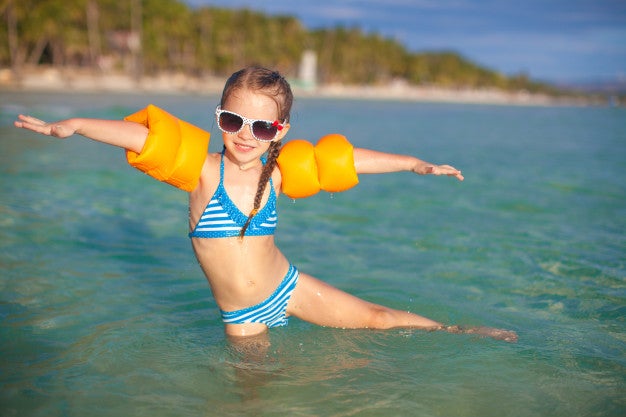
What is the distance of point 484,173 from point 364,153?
27.2 ft

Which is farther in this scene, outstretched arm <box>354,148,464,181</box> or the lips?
outstretched arm <box>354,148,464,181</box>

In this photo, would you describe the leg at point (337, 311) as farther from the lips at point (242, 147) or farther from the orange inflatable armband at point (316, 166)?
the lips at point (242, 147)

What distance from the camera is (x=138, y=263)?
5.02 meters

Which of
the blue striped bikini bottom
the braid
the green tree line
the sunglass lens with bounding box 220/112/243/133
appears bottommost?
the blue striped bikini bottom

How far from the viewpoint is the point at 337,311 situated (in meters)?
3.39

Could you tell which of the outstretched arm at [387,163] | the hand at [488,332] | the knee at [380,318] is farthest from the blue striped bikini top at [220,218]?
the hand at [488,332]

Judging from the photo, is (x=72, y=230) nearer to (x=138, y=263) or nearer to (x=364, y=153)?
(x=138, y=263)

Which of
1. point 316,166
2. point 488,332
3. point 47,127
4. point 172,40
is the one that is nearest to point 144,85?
point 172,40

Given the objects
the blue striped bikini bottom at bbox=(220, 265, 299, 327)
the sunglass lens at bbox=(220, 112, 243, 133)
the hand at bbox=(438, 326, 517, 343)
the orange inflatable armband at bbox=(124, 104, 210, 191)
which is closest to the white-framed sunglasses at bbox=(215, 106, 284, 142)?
the sunglass lens at bbox=(220, 112, 243, 133)

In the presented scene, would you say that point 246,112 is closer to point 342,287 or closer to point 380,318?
point 380,318

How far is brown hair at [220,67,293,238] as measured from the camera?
286 centimetres

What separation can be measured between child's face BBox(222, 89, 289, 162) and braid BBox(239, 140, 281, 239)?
5.6 inches

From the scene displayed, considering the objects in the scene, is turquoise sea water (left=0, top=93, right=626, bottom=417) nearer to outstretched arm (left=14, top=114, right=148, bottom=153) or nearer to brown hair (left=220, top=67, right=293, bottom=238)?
brown hair (left=220, top=67, right=293, bottom=238)

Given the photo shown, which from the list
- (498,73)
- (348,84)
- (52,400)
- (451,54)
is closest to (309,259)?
(52,400)
